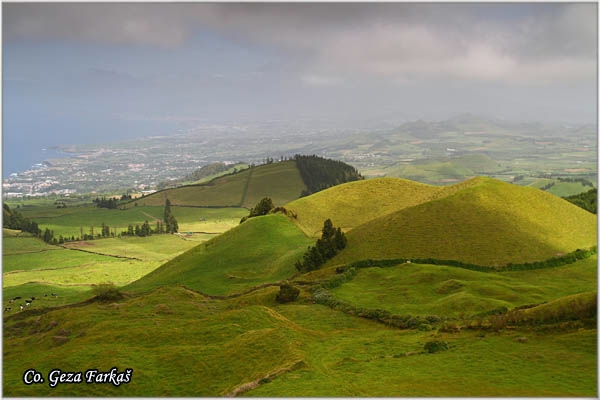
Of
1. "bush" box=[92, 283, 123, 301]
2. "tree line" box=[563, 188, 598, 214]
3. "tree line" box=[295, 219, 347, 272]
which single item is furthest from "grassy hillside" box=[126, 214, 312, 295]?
"tree line" box=[563, 188, 598, 214]

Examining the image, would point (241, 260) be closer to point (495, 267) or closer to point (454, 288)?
point (454, 288)

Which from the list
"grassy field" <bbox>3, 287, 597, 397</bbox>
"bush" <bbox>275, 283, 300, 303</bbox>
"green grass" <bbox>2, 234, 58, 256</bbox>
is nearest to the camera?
"grassy field" <bbox>3, 287, 597, 397</bbox>

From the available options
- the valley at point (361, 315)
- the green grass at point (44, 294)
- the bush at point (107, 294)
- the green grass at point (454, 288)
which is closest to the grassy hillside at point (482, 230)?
the valley at point (361, 315)

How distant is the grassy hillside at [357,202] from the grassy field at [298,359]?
205ft

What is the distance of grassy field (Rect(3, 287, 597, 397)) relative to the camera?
2191 cm

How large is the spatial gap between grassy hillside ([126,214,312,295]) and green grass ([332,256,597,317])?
66.5 feet

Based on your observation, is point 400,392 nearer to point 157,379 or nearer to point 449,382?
point 449,382

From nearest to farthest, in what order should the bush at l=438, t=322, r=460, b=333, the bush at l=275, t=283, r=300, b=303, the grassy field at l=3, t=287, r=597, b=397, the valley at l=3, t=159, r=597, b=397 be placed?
the grassy field at l=3, t=287, r=597, b=397 < the valley at l=3, t=159, r=597, b=397 < the bush at l=438, t=322, r=460, b=333 < the bush at l=275, t=283, r=300, b=303

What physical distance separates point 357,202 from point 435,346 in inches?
3494

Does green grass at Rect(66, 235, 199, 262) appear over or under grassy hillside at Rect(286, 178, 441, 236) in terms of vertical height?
under

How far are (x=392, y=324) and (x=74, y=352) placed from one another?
2713 cm

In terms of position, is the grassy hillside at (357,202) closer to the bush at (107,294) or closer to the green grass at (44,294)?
the bush at (107,294)

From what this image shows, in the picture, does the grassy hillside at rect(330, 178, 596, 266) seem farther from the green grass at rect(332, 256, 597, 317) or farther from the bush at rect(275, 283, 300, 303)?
the bush at rect(275, 283, 300, 303)

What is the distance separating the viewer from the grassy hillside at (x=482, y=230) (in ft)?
212
